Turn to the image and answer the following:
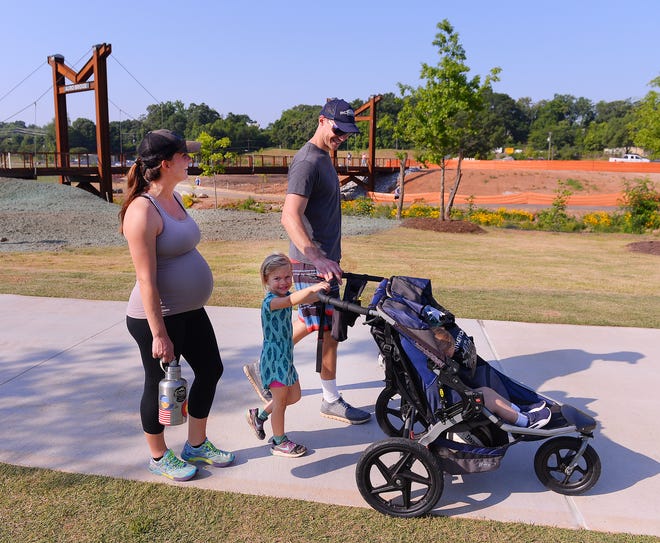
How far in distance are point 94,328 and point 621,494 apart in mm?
4666

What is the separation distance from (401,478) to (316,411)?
1277 mm

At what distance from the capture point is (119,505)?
2.92 meters

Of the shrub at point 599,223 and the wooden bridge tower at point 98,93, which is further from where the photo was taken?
the wooden bridge tower at point 98,93

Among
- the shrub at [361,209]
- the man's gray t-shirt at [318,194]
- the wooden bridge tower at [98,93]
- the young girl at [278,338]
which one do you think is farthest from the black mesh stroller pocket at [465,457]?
the wooden bridge tower at [98,93]

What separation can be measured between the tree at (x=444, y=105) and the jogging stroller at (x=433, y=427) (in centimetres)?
1621

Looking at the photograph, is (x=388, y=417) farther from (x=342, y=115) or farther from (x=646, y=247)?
(x=646, y=247)

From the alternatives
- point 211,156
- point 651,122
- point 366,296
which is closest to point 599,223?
point 651,122

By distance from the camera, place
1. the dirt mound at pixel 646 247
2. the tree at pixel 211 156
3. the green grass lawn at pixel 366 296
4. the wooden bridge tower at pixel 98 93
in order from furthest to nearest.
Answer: the tree at pixel 211 156
the wooden bridge tower at pixel 98 93
the dirt mound at pixel 646 247
the green grass lawn at pixel 366 296

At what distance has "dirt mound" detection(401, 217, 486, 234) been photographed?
60.3 ft

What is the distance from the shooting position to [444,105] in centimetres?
1839

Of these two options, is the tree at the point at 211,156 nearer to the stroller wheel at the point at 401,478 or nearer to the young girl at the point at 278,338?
the young girl at the point at 278,338

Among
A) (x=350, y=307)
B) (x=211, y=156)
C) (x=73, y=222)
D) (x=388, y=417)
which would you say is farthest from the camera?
(x=211, y=156)

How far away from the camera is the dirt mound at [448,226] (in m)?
18.4

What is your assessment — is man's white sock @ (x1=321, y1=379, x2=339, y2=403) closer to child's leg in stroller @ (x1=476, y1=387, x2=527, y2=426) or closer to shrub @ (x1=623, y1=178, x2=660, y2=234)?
child's leg in stroller @ (x1=476, y1=387, x2=527, y2=426)
